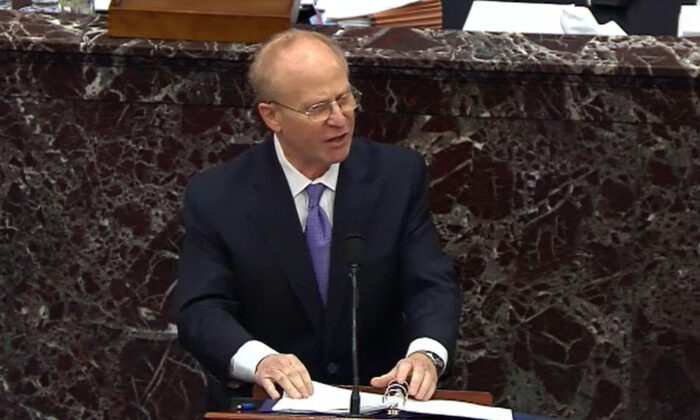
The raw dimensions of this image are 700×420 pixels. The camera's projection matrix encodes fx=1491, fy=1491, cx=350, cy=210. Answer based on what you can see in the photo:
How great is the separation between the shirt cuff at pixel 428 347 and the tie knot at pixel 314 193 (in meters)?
0.43

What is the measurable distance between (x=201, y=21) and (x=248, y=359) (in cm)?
111

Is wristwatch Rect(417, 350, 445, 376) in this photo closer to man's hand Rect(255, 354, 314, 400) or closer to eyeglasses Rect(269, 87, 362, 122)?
man's hand Rect(255, 354, 314, 400)

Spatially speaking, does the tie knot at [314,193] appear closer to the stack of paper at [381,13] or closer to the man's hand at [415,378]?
the man's hand at [415,378]

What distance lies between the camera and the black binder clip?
9.37 ft

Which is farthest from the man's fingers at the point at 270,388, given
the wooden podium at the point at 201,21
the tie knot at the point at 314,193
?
the wooden podium at the point at 201,21

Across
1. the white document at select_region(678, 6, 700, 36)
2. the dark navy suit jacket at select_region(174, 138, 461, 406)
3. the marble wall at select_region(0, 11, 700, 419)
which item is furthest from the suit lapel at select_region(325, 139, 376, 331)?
the white document at select_region(678, 6, 700, 36)

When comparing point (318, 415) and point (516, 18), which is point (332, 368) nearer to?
point (318, 415)

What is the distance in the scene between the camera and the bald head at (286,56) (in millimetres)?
3289

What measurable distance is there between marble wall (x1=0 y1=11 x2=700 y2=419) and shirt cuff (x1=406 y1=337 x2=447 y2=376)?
2.62ft

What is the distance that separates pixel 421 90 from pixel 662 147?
65 cm

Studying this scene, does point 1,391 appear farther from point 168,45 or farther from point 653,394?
point 653,394

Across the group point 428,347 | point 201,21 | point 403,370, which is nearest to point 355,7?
point 201,21

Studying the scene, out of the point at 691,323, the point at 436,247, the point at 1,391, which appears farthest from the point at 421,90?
the point at 1,391

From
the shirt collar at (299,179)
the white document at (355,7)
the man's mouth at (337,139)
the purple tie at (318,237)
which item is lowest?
the purple tie at (318,237)
